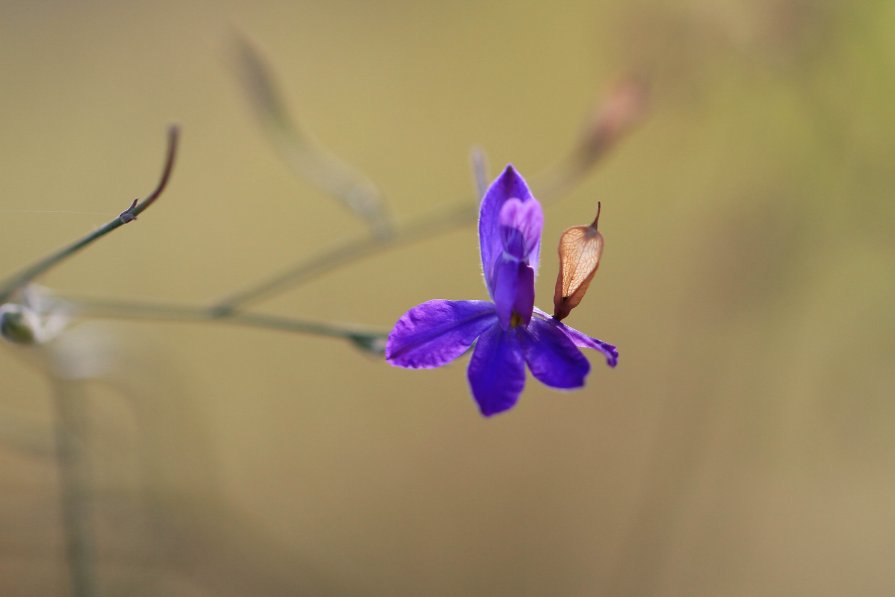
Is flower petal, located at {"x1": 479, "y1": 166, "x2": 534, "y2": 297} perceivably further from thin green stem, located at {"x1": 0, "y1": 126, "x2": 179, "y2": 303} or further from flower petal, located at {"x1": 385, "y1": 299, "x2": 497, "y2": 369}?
thin green stem, located at {"x1": 0, "y1": 126, "x2": 179, "y2": 303}

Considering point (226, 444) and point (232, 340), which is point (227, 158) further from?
point (226, 444)

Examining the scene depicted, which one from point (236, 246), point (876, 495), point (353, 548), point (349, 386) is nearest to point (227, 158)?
point (236, 246)

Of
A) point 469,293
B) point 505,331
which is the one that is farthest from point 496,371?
point 469,293

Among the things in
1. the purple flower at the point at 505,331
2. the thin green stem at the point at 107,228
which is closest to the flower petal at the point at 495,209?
the purple flower at the point at 505,331

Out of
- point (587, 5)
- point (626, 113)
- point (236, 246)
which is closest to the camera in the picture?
point (626, 113)

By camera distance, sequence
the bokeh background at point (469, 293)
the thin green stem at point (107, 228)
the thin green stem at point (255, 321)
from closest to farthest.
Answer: the thin green stem at point (107, 228)
the thin green stem at point (255, 321)
the bokeh background at point (469, 293)

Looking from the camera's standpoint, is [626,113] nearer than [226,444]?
Yes

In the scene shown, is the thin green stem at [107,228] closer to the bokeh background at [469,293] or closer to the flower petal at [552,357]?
the flower petal at [552,357]
